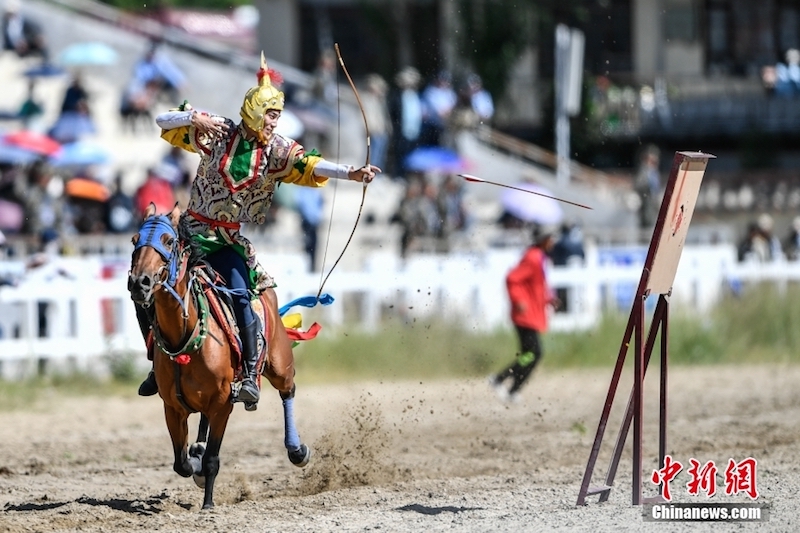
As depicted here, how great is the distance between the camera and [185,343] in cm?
890

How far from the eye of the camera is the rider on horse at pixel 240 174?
366 inches

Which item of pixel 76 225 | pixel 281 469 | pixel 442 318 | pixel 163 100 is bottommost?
pixel 281 469

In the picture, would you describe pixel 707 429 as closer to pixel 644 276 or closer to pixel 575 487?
pixel 575 487

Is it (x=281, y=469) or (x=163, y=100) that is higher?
(x=163, y=100)

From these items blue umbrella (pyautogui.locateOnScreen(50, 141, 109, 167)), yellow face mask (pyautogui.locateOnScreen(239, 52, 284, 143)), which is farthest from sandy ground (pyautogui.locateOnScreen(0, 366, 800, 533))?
blue umbrella (pyautogui.locateOnScreen(50, 141, 109, 167))

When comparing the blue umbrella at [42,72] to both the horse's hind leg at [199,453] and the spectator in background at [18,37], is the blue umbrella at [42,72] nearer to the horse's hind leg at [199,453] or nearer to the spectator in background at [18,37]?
the spectator in background at [18,37]

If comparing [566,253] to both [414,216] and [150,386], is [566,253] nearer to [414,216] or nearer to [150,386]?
→ [414,216]

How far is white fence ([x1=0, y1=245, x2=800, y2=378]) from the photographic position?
16.2 m

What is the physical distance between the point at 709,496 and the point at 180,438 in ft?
11.1

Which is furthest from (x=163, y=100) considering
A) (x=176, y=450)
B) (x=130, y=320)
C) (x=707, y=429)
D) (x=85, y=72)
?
(x=176, y=450)

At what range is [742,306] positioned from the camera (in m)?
20.2

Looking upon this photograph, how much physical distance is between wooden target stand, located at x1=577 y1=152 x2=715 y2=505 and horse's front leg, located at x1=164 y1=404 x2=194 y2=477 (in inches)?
99.7

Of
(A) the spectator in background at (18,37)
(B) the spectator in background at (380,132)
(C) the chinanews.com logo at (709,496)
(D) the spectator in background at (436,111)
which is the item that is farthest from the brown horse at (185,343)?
(A) the spectator in background at (18,37)

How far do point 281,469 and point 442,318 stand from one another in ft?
21.4
